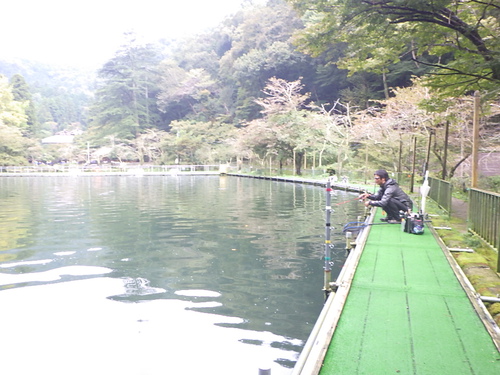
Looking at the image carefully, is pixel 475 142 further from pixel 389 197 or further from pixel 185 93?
pixel 185 93

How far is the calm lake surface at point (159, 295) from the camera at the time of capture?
4.21 m

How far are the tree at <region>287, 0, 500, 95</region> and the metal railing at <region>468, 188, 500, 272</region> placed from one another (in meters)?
1.86

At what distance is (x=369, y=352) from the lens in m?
3.24

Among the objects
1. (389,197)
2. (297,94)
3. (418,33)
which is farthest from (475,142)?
(297,94)

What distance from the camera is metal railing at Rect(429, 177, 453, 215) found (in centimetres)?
1010

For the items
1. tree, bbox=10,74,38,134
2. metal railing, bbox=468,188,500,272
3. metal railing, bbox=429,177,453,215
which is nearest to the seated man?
metal railing, bbox=468,188,500,272

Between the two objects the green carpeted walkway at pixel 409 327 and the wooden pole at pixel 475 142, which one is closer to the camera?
the green carpeted walkway at pixel 409 327

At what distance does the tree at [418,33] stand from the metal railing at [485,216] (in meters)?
1.86

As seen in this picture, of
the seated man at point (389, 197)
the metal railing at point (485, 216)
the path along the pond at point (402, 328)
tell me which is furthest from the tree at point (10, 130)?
the path along the pond at point (402, 328)

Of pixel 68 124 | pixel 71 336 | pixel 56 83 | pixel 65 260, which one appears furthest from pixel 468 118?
pixel 56 83

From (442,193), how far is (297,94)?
28.4m

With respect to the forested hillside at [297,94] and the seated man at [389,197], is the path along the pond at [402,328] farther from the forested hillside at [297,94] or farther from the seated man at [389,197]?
the forested hillside at [297,94]

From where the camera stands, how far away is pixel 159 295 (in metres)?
5.93

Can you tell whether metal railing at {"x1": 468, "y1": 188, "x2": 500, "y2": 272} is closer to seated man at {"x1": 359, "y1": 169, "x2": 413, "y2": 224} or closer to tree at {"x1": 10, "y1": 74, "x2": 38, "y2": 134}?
seated man at {"x1": 359, "y1": 169, "x2": 413, "y2": 224}
